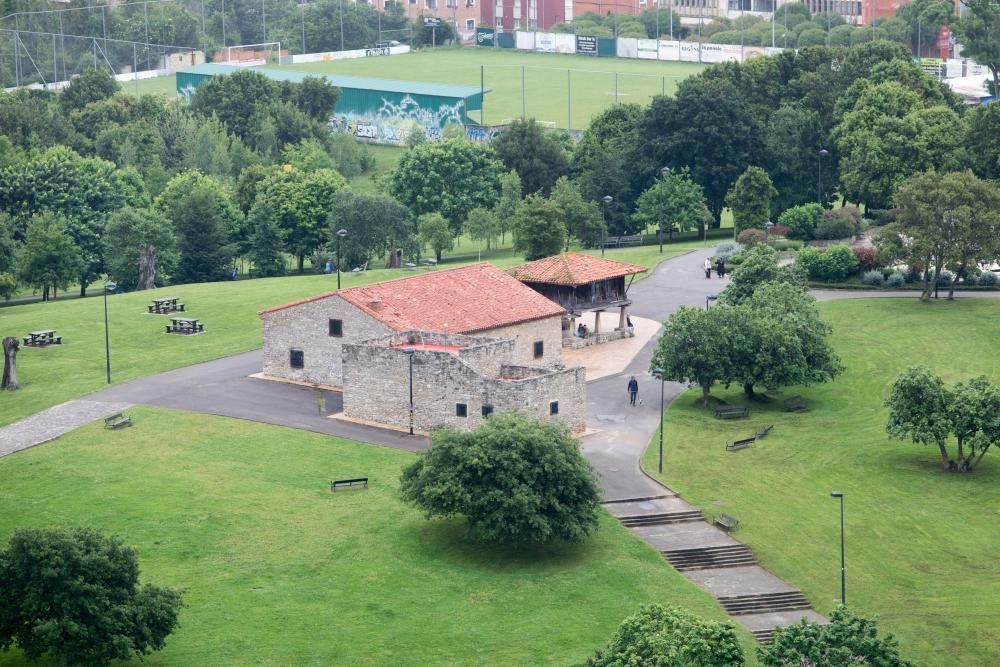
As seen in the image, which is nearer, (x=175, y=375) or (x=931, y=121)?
(x=175, y=375)

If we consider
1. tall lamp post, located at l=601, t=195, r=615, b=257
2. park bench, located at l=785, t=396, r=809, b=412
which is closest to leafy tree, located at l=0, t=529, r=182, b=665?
park bench, located at l=785, t=396, r=809, b=412

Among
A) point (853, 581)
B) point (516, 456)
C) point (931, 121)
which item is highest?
point (931, 121)

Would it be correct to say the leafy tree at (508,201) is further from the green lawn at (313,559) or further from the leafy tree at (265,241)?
the green lawn at (313,559)

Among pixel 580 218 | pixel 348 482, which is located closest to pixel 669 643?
pixel 348 482

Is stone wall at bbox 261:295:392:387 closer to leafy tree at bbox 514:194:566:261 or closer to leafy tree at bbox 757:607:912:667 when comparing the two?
leafy tree at bbox 514:194:566:261

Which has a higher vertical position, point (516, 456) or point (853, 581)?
point (516, 456)

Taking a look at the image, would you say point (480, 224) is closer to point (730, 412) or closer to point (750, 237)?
point (750, 237)

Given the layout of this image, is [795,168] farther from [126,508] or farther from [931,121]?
[126,508]

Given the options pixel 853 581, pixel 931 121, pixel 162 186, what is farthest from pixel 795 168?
pixel 853 581
